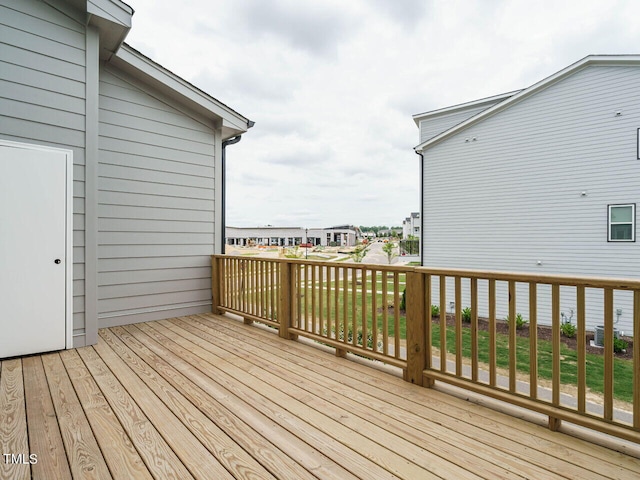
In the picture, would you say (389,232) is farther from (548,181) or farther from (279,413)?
(279,413)

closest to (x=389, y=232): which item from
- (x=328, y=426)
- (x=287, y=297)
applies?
(x=287, y=297)

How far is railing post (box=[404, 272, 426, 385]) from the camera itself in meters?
2.29

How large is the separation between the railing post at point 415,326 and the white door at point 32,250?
3163 mm

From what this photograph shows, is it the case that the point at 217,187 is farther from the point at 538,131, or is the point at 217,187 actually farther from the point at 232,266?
the point at 538,131

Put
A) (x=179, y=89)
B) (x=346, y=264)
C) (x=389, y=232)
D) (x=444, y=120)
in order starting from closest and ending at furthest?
(x=346, y=264), (x=179, y=89), (x=444, y=120), (x=389, y=232)

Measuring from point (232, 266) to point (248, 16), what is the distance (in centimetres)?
532

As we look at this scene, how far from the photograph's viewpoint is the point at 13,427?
1.76 m

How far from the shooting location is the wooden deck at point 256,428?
1.44 m

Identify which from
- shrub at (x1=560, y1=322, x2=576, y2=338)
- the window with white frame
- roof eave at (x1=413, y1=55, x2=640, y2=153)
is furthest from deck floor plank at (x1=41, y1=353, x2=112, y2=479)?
roof eave at (x1=413, y1=55, x2=640, y2=153)

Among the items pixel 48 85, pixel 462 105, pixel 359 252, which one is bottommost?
pixel 359 252

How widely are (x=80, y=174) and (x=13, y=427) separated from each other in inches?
90.1

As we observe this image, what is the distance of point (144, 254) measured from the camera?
4.23m

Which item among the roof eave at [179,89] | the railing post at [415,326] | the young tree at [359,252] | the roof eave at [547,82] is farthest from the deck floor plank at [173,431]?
the roof eave at [547,82]

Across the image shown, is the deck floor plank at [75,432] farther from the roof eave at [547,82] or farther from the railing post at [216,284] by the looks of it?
the roof eave at [547,82]
